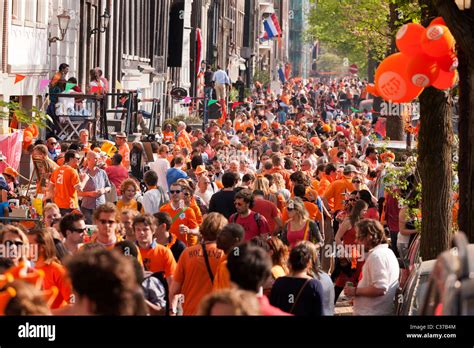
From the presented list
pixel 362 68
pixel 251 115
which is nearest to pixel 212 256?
pixel 251 115

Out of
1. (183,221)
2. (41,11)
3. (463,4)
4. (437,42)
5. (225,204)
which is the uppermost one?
(41,11)

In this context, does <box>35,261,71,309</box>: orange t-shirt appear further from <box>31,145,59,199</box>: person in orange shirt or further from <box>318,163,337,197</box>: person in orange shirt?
<box>318,163,337,197</box>: person in orange shirt

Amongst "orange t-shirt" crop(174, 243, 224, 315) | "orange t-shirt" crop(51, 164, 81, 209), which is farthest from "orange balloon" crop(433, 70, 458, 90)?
"orange t-shirt" crop(51, 164, 81, 209)

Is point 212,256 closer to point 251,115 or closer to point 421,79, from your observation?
point 421,79

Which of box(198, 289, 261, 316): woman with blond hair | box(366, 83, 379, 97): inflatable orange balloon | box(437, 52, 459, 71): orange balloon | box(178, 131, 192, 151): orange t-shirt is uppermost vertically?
box(437, 52, 459, 71): orange balloon

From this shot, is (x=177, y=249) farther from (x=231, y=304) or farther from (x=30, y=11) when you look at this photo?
(x=30, y=11)

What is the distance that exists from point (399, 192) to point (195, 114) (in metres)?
39.4

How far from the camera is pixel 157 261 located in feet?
35.2

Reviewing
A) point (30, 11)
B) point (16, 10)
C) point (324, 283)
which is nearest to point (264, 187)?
point (324, 283)

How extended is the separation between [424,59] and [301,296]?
2283 millimetres

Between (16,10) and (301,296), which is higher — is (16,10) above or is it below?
above

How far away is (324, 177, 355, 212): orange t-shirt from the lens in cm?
1772
